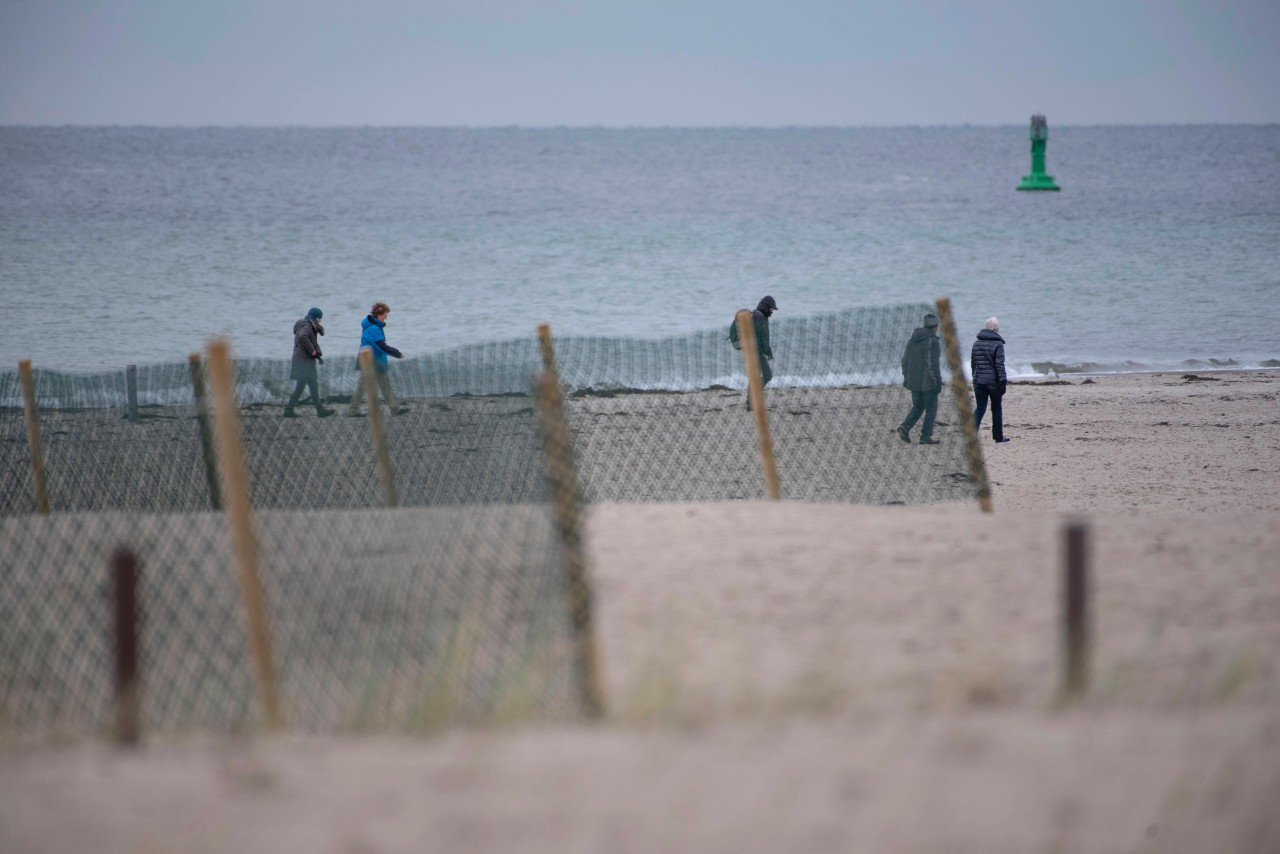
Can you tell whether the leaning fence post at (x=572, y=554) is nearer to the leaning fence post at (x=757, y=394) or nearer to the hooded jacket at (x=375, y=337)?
the leaning fence post at (x=757, y=394)

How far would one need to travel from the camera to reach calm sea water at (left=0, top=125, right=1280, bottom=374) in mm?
35688

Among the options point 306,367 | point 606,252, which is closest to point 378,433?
point 306,367

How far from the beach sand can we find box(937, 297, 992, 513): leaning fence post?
152 cm

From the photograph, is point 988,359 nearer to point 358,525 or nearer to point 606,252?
point 358,525

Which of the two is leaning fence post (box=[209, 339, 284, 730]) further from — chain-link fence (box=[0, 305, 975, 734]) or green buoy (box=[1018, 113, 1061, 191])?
green buoy (box=[1018, 113, 1061, 191])

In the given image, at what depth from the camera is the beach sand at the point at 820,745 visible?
13.6ft

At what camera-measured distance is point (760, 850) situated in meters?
3.99

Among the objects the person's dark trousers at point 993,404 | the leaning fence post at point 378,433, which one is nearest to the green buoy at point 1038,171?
the person's dark trousers at point 993,404

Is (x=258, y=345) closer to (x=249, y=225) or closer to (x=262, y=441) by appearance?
(x=262, y=441)

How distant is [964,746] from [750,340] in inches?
191

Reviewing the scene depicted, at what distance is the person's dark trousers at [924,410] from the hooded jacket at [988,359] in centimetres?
269

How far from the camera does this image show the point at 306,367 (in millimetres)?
11609

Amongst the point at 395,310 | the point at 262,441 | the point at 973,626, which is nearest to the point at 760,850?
the point at 973,626

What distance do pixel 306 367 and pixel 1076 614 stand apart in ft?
27.0
